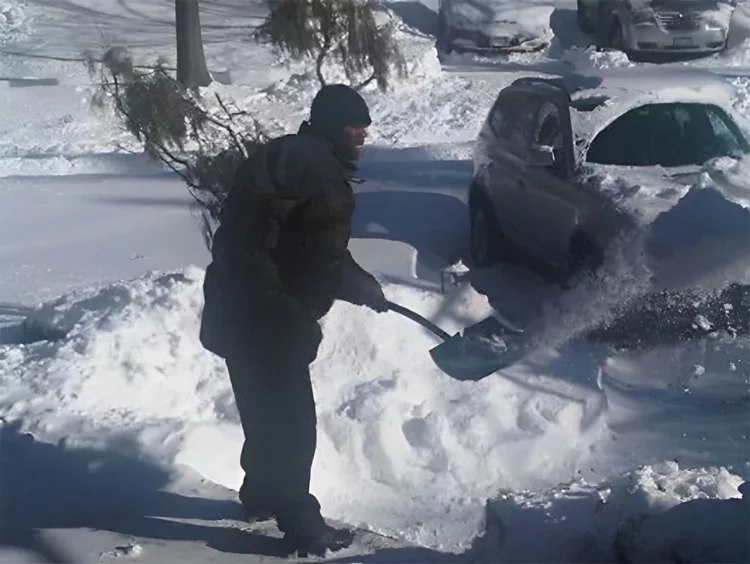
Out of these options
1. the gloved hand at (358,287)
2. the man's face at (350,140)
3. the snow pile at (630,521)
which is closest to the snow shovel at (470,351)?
the gloved hand at (358,287)

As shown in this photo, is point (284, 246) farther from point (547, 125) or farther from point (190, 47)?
point (547, 125)

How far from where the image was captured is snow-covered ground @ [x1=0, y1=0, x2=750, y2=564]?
3.13 m

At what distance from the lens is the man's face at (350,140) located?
2.71 metres

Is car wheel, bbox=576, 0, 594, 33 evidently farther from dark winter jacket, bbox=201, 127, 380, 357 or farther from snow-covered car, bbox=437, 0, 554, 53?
dark winter jacket, bbox=201, 127, 380, 357

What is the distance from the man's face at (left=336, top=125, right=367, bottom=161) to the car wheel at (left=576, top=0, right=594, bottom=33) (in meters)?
1.54

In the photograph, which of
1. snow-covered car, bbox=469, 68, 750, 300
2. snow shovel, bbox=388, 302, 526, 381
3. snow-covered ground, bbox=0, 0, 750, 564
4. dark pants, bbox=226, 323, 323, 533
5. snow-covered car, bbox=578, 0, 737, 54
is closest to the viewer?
dark pants, bbox=226, 323, 323, 533

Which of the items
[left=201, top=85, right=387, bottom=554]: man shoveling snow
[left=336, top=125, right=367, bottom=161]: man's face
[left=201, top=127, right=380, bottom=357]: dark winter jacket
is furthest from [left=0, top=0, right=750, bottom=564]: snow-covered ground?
[left=336, top=125, right=367, bottom=161]: man's face

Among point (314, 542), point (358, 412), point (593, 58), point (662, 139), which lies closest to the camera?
point (314, 542)

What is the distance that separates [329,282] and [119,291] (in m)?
1.91

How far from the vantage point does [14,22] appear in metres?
3.84

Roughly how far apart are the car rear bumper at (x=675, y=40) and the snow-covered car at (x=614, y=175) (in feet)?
0.43

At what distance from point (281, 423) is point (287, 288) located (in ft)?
1.41

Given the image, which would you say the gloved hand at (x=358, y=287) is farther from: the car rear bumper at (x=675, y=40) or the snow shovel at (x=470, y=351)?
the car rear bumper at (x=675, y=40)

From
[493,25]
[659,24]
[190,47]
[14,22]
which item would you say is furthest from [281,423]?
[659,24]
